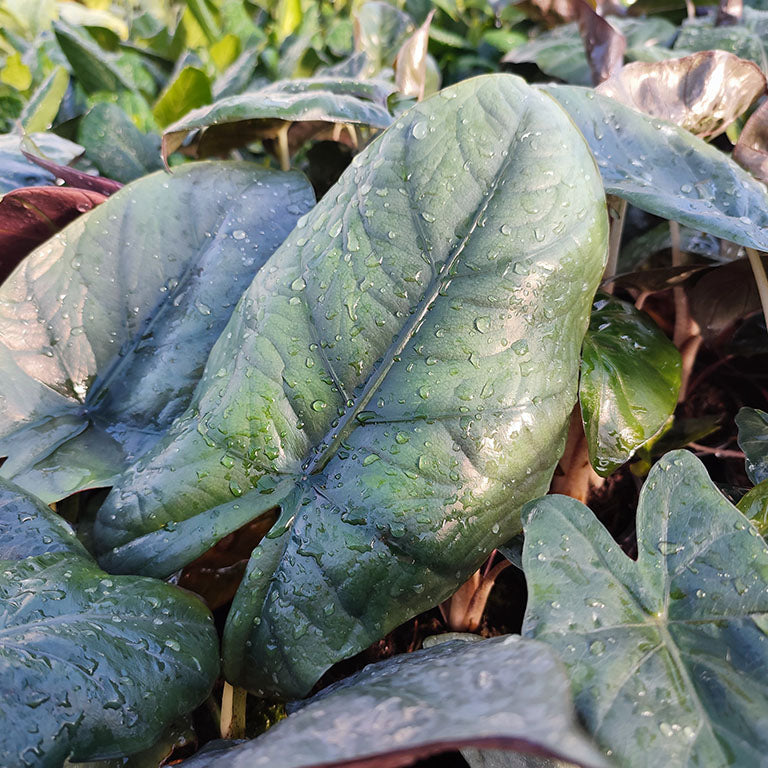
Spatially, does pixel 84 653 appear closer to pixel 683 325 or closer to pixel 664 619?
pixel 664 619

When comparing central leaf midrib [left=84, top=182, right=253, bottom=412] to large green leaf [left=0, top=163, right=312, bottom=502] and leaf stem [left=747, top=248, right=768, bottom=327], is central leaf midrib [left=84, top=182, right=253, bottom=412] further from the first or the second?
leaf stem [left=747, top=248, right=768, bottom=327]

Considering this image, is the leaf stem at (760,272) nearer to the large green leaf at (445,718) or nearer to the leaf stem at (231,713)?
the large green leaf at (445,718)

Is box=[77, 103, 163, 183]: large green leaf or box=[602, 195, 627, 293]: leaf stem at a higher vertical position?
box=[77, 103, 163, 183]: large green leaf

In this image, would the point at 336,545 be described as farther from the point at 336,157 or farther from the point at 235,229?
the point at 336,157

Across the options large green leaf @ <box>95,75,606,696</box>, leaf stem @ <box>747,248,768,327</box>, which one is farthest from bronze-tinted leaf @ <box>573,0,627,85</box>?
large green leaf @ <box>95,75,606,696</box>

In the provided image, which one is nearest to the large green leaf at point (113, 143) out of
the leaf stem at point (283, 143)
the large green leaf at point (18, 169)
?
the large green leaf at point (18, 169)

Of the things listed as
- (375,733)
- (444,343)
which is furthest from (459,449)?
(375,733)
